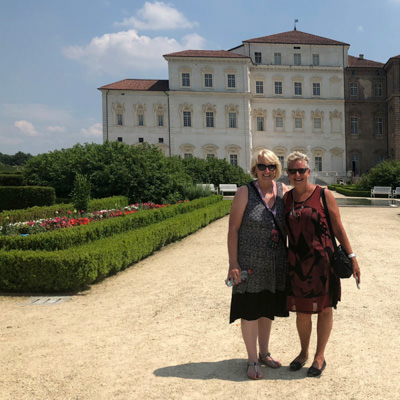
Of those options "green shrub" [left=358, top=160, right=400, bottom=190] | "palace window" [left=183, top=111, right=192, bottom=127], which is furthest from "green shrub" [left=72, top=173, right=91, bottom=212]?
"palace window" [left=183, top=111, right=192, bottom=127]

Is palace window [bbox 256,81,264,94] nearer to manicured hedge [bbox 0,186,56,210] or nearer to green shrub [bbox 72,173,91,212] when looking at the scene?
manicured hedge [bbox 0,186,56,210]

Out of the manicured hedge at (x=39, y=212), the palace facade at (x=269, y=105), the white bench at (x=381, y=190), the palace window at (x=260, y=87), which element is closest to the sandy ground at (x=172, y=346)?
the manicured hedge at (x=39, y=212)

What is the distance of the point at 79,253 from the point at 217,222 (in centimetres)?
865

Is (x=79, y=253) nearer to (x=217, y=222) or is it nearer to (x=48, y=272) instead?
(x=48, y=272)

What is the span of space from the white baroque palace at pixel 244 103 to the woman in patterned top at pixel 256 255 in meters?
40.0

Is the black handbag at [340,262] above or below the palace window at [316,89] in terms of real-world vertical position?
below

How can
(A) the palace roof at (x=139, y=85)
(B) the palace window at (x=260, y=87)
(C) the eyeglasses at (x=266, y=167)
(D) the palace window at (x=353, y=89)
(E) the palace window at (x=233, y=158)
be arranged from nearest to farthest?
(C) the eyeglasses at (x=266, y=167) → (A) the palace roof at (x=139, y=85) → (E) the palace window at (x=233, y=158) → (B) the palace window at (x=260, y=87) → (D) the palace window at (x=353, y=89)

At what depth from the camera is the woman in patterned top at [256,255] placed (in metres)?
3.22

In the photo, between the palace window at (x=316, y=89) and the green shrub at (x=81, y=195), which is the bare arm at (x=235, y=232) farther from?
the palace window at (x=316, y=89)

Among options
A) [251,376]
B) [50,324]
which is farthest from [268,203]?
[50,324]

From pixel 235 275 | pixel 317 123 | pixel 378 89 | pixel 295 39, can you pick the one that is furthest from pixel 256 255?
pixel 378 89

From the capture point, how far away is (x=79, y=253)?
587cm

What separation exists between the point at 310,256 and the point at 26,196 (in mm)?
14399

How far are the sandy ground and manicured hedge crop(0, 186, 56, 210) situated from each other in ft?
33.0
